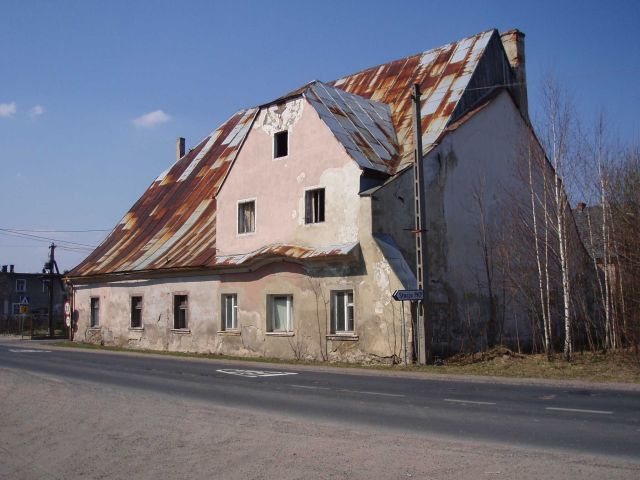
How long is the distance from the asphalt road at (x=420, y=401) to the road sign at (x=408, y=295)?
7.75 ft

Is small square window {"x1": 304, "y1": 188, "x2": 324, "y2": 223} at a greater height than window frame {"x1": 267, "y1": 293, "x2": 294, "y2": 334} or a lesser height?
greater

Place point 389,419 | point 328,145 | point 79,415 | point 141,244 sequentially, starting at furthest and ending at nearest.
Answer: point 141,244 < point 328,145 < point 79,415 < point 389,419

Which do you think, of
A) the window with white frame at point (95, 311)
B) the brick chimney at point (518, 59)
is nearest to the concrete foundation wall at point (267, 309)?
the window with white frame at point (95, 311)

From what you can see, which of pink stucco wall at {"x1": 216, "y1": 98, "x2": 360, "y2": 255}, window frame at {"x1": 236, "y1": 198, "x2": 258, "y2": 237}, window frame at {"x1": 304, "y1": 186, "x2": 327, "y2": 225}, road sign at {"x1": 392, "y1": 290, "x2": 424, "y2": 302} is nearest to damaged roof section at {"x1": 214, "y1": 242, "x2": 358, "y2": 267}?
pink stucco wall at {"x1": 216, "y1": 98, "x2": 360, "y2": 255}

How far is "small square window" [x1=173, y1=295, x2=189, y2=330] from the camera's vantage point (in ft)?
89.8

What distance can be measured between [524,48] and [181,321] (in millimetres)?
18409

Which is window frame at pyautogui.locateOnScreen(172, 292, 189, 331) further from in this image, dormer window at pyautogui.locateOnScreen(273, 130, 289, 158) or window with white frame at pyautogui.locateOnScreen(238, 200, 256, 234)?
dormer window at pyautogui.locateOnScreen(273, 130, 289, 158)

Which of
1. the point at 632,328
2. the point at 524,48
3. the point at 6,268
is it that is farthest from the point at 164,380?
the point at 6,268

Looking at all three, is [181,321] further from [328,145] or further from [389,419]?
[389,419]

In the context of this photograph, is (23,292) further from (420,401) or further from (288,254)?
(420,401)

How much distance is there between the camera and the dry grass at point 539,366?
51.1 feet

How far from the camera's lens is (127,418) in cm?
970

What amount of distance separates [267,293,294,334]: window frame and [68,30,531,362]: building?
0.06 m

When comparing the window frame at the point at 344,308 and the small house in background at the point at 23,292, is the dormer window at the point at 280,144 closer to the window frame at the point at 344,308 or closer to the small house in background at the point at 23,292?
the window frame at the point at 344,308
